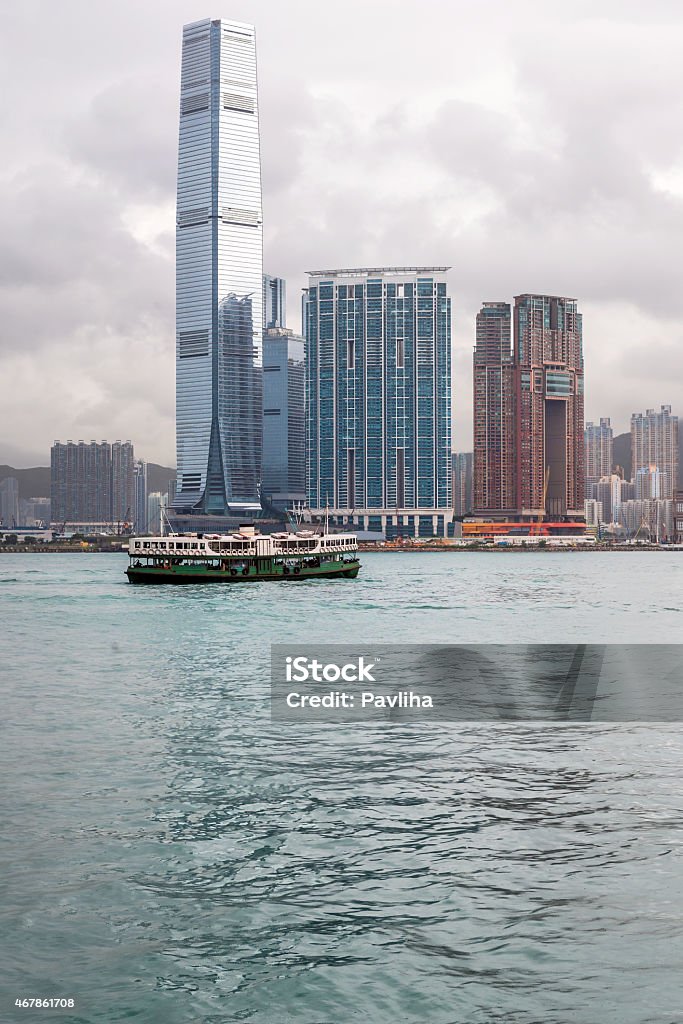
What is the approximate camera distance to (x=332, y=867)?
14.9m

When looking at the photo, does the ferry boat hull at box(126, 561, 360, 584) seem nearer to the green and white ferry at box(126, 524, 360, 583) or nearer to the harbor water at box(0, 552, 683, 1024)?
the green and white ferry at box(126, 524, 360, 583)

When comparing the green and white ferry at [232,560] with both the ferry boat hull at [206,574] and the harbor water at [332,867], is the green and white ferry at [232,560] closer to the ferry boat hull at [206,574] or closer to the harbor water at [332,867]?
the ferry boat hull at [206,574]

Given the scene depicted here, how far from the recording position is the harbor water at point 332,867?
1111 cm

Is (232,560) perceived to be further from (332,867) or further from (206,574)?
(332,867)

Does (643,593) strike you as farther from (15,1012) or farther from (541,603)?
(15,1012)

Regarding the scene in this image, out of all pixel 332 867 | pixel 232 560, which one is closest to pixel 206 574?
pixel 232 560

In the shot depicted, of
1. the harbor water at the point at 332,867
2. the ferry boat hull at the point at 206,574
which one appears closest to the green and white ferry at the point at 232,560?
the ferry boat hull at the point at 206,574

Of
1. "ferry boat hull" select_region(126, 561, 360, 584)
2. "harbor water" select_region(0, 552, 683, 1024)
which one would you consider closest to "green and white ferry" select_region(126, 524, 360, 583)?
"ferry boat hull" select_region(126, 561, 360, 584)

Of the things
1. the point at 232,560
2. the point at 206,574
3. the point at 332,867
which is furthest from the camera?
the point at 232,560

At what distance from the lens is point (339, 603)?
8000 cm

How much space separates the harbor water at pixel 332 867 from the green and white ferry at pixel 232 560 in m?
82.8

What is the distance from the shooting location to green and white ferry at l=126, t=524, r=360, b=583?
113m

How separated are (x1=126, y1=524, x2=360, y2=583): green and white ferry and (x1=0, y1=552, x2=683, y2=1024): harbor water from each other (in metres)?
82.8

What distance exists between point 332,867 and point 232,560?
10129 cm
